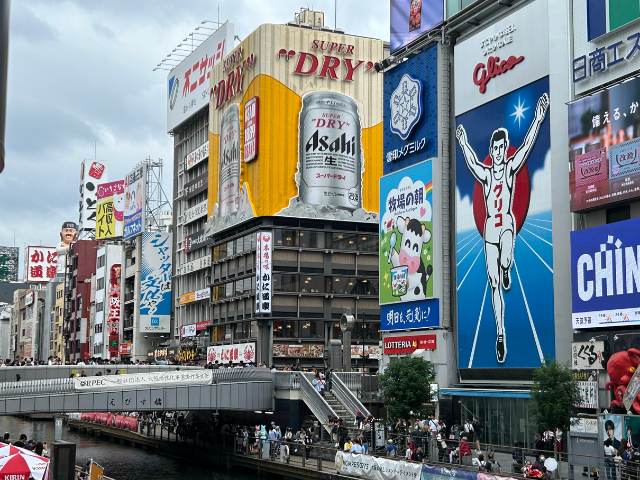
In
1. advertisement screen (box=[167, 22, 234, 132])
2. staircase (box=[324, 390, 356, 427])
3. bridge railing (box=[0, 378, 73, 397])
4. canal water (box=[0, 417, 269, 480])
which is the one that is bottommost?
canal water (box=[0, 417, 269, 480])

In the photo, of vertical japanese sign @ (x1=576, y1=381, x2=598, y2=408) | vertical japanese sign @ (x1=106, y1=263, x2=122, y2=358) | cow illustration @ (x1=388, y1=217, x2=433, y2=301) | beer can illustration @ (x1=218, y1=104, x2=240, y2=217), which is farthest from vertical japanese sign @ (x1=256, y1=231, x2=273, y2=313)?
vertical japanese sign @ (x1=106, y1=263, x2=122, y2=358)

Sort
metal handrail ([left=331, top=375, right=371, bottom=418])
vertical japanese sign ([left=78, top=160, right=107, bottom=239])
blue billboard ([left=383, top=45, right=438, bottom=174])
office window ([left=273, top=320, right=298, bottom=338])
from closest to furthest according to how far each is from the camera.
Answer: metal handrail ([left=331, top=375, right=371, bottom=418]) → blue billboard ([left=383, top=45, right=438, bottom=174]) → office window ([left=273, top=320, right=298, bottom=338]) → vertical japanese sign ([left=78, top=160, right=107, bottom=239])

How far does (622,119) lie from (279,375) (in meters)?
28.7

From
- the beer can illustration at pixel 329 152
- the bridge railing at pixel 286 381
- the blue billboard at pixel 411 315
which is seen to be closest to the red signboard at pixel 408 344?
the blue billboard at pixel 411 315

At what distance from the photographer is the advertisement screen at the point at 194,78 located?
372 ft

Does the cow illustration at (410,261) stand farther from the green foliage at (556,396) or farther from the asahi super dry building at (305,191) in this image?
the asahi super dry building at (305,191)

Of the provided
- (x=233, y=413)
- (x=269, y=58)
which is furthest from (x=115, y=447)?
(x=269, y=58)

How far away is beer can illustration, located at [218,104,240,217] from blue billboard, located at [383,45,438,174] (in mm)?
33457

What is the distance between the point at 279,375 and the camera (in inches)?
2468

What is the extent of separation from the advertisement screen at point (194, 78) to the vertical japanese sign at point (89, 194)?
48.5 meters

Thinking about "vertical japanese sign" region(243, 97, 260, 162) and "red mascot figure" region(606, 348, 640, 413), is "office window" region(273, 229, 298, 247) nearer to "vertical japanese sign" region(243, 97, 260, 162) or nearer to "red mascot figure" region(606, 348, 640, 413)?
"vertical japanese sign" region(243, 97, 260, 162)

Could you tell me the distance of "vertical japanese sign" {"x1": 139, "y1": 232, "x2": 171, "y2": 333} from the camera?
4958 inches

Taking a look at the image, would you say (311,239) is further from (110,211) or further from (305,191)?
(110,211)

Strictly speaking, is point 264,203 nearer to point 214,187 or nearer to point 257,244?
point 257,244
